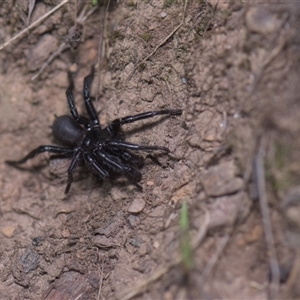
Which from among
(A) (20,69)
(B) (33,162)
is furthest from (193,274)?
(A) (20,69)

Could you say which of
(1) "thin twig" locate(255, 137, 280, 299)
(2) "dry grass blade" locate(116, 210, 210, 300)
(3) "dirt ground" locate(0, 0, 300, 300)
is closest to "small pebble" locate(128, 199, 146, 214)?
(3) "dirt ground" locate(0, 0, 300, 300)

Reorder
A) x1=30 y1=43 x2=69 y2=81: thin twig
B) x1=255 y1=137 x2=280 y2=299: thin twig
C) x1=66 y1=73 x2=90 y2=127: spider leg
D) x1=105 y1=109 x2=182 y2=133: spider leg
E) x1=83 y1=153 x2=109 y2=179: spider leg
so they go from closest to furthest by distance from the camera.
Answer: x1=255 y1=137 x2=280 y2=299: thin twig
x1=105 y1=109 x2=182 y2=133: spider leg
x1=83 y1=153 x2=109 y2=179: spider leg
x1=66 y1=73 x2=90 y2=127: spider leg
x1=30 y1=43 x2=69 y2=81: thin twig

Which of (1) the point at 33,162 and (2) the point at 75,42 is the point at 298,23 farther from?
(1) the point at 33,162

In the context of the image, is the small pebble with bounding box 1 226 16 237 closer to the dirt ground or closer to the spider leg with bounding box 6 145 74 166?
the dirt ground

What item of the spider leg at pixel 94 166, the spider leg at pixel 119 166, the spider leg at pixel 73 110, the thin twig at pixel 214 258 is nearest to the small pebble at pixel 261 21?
the thin twig at pixel 214 258

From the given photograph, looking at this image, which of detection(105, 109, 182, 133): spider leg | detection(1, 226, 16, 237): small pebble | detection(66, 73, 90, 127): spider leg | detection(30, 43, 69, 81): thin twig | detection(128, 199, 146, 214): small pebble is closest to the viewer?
detection(128, 199, 146, 214): small pebble

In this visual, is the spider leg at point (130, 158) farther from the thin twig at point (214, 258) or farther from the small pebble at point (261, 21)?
the small pebble at point (261, 21)

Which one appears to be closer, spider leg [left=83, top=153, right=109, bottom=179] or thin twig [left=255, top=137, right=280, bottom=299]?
thin twig [left=255, top=137, right=280, bottom=299]

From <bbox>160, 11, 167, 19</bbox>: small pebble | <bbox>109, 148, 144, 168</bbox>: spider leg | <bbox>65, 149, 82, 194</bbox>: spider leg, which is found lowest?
<bbox>109, 148, 144, 168</bbox>: spider leg
